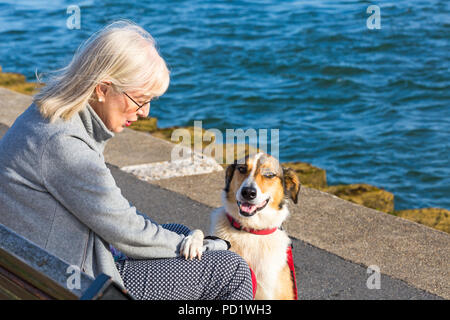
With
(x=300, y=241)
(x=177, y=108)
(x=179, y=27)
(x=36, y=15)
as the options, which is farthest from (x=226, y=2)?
(x=300, y=241)

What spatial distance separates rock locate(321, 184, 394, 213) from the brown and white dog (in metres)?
2.37

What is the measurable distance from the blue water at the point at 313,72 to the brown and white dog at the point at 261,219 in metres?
6.06

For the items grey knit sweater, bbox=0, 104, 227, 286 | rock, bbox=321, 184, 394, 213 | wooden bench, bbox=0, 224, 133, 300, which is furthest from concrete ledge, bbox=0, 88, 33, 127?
wooden bench, bbox=0, 224, 133, 300

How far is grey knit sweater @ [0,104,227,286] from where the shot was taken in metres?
2.54

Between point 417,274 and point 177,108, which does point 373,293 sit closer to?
point 417,274

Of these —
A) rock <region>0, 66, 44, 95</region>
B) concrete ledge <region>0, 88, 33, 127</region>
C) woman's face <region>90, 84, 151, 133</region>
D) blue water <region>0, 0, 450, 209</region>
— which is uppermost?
woman's face <region>90, 84, 151, 133</region>

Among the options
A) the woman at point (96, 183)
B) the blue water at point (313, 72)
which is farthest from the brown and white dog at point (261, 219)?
the blue water at point (313, 72)

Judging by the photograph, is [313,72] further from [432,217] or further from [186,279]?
[186,279]

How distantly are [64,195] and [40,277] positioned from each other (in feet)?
2.26

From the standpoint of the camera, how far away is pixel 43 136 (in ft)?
8.41

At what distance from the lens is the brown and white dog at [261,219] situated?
13.4 feet

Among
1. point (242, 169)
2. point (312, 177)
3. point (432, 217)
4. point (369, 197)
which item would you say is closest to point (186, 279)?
point (242, 169)

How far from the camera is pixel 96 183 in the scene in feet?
8.36

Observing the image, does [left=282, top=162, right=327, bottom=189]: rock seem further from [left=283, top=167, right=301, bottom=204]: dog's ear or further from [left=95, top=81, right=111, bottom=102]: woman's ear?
[left=95, top=81, right=111, bottom=102]: woman's ear
